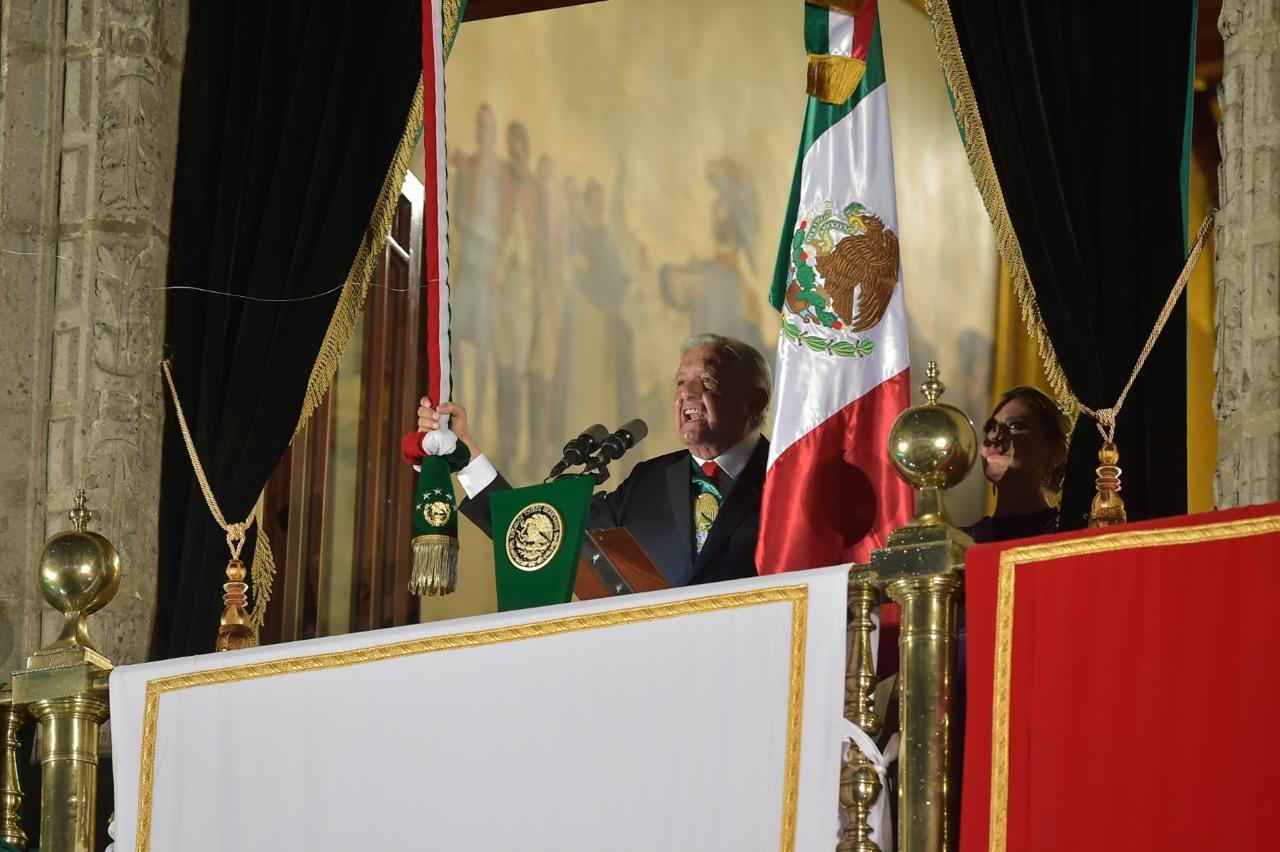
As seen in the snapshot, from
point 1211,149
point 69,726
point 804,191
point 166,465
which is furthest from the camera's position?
point 1211,149

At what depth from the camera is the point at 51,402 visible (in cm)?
535

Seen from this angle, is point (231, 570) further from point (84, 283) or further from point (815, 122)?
point (815, 122)

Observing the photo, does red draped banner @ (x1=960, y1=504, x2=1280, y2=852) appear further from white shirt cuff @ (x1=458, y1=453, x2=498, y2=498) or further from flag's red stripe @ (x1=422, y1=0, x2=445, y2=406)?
white shirt cuff @ (x1=458, y1=453, x2=498, y2=498)

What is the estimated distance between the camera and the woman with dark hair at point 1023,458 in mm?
5047

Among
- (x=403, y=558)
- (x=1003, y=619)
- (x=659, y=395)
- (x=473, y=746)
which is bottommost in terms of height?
(x=473, y=746)

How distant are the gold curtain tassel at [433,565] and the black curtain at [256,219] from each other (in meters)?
0.85

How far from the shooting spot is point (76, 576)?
4074mm

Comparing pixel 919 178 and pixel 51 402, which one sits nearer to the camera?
pixel 51 402

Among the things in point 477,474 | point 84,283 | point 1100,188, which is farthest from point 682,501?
point 84,283

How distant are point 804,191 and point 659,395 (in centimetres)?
189

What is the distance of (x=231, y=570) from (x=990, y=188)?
2113mm

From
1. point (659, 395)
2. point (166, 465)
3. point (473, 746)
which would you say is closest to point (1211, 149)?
point (659, 395)

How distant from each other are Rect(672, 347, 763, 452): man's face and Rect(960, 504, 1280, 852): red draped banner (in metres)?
2.54

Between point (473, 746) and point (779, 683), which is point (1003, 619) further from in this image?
point (473, 746)
